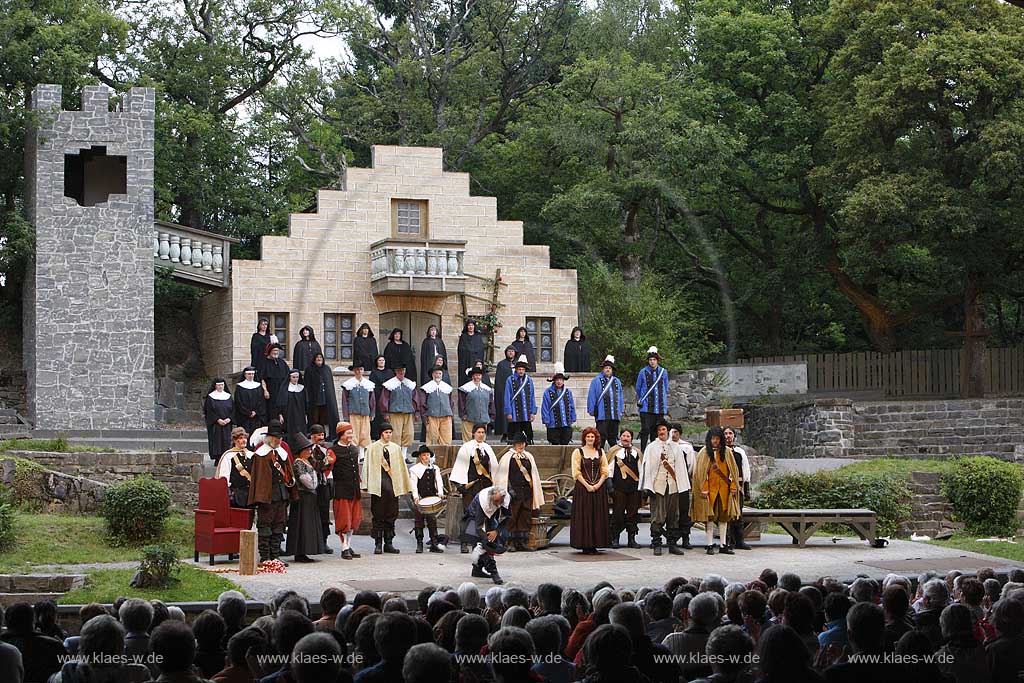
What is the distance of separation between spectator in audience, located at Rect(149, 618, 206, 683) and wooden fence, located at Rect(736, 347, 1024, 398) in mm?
31440

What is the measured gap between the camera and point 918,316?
124 feet

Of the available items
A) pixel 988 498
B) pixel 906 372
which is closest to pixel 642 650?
pixel 988 498

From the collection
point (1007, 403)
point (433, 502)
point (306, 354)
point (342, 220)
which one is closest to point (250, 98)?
point (342, 220)

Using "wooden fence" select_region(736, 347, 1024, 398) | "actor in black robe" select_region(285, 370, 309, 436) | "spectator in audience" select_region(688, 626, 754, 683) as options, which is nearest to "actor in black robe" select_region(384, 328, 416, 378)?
"actor in black robe" select_region(285, 370, 309, 436)

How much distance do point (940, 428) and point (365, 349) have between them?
45.0 ft

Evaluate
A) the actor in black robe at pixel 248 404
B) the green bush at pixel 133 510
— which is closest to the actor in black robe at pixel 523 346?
the actor in black robe at pixel 248 404

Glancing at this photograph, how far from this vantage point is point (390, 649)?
23.4 ft

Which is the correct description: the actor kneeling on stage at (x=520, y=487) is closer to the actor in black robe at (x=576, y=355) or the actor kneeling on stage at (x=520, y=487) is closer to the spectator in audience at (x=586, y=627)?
the spectator in audience at (x=586, y=627)

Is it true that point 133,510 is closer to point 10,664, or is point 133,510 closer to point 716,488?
point 716,488

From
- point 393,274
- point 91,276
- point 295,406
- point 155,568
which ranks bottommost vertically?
point 155,568

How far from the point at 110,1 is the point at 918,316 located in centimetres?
2295

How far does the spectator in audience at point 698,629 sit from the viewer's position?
8.61 meters

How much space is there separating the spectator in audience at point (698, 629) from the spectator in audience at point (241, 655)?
2499 mm

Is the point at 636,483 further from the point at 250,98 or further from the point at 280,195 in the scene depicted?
the point at 250,98
